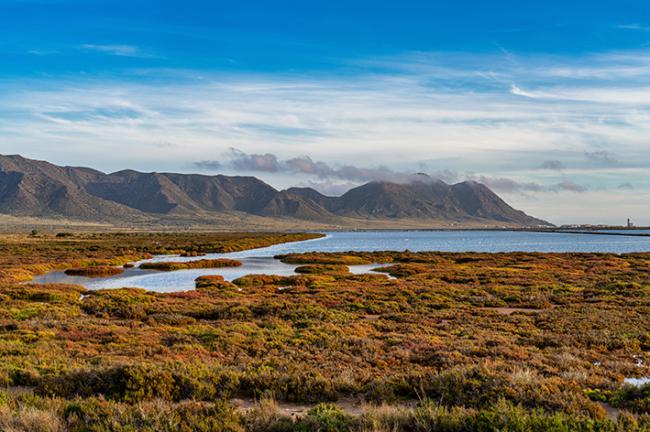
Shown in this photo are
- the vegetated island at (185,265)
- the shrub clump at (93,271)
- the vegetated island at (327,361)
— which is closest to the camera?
the vegetated island at (327,361)

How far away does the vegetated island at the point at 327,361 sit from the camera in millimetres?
9766

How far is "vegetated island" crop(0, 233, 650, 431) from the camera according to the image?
9766 mm

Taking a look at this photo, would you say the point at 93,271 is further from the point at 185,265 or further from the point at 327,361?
the point at 327,361

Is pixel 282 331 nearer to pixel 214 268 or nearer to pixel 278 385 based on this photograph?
pixel 278 385

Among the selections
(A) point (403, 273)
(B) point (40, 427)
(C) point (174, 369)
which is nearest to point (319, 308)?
(C) point (174, 369)

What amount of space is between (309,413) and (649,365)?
12.1 meters

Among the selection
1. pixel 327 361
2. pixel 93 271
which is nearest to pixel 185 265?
pixel 93 271

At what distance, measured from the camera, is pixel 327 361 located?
16.6 meters

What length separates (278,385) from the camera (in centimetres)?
1294

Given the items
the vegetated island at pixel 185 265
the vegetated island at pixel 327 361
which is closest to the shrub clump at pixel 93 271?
the vegetated island at pixel 185 265

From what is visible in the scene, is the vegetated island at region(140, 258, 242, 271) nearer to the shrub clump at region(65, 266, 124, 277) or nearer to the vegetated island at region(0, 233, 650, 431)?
the shrub clump at region(65, 266, 124, 277)

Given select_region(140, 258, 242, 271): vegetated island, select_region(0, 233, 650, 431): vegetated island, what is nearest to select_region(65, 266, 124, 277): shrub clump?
select_region(140, 258, 242, 271): vegetated island

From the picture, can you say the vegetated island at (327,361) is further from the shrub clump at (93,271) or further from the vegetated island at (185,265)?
the vegetated island at (185,265)

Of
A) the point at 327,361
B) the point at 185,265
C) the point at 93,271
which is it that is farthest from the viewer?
the point at 185,265
